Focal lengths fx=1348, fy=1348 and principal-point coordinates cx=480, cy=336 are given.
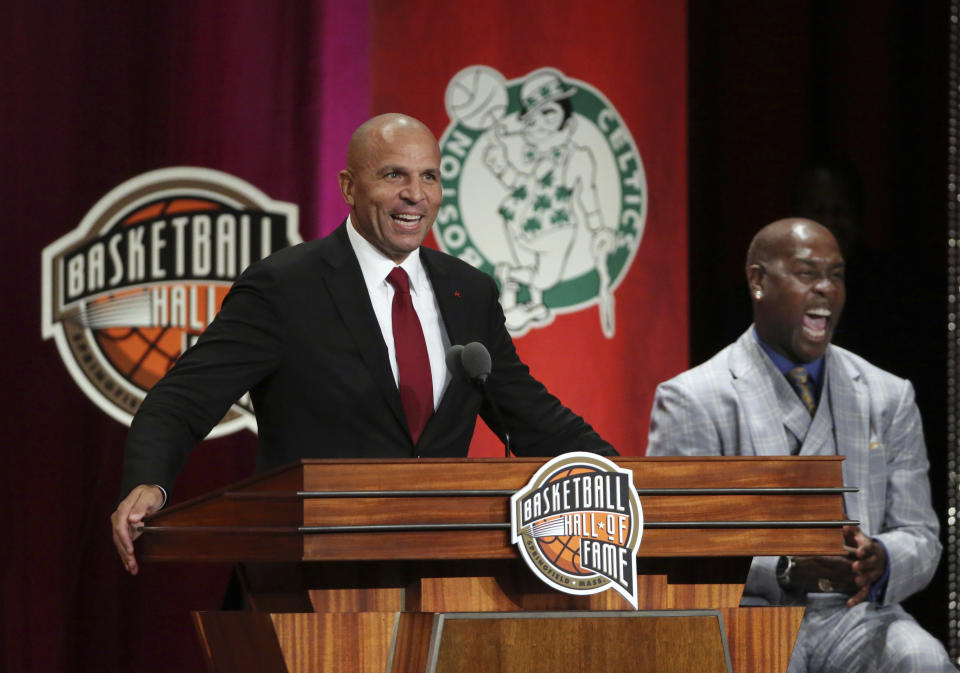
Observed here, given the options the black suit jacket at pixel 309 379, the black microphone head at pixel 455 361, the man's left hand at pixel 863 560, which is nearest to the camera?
the black microphone head at pixel 455 361

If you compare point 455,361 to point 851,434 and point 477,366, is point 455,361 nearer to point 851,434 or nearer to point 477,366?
point 477,366

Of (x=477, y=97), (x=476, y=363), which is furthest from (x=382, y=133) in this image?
(x=477, y=97)

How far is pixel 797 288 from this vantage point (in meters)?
3.10

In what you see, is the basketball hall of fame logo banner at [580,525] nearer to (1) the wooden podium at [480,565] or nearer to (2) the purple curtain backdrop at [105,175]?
(1) the wooden podium at [480,565]

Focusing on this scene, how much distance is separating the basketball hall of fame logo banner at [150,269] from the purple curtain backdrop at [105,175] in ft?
0.13

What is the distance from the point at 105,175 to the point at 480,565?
2.26 meters

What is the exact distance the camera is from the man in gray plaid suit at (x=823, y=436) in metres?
2.77

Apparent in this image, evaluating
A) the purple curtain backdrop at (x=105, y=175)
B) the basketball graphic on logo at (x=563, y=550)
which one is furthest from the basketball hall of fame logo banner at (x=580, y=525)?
the purple curtain backdrop at (x=105, y=175)

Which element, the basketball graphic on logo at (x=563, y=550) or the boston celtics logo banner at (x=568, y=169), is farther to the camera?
the boston celtics logo banner at (x=568, y=169)

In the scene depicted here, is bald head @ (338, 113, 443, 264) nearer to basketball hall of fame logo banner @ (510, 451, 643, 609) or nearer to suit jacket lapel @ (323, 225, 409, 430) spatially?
suit jacket lapel @ (323, 225, 409, 430)

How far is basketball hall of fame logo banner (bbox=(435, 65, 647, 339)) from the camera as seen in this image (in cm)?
373

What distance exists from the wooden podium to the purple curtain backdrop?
6.14 feet

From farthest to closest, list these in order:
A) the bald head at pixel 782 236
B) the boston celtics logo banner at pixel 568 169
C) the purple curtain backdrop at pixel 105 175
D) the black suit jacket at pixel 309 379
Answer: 1. the boston celtics logo banner at pixel 568 169
2. the purple curtain backdrop at pixel 105 175
3. the bald head at pixel 782 236
4. the black suit jacket at pixel 309 379

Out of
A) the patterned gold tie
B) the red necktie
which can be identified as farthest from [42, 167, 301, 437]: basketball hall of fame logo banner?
the red necktie
